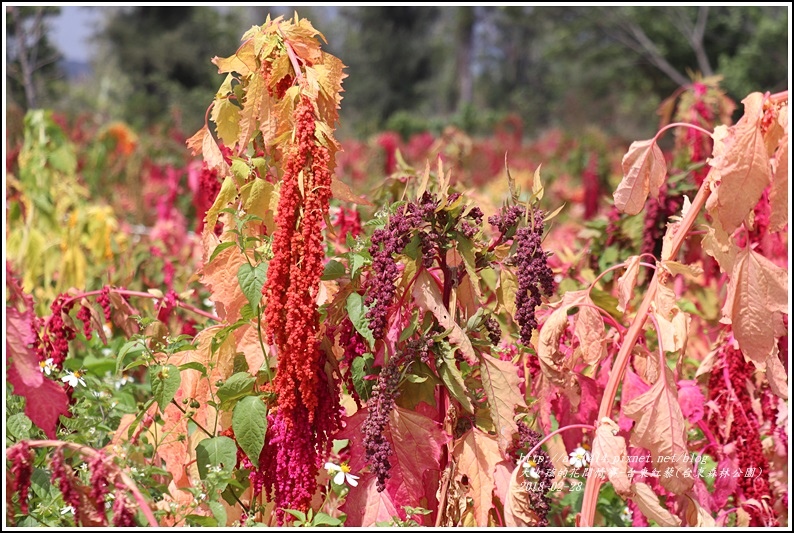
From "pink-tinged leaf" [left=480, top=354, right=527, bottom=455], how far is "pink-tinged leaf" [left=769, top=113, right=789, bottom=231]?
42cm

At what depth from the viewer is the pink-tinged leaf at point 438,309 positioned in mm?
1129

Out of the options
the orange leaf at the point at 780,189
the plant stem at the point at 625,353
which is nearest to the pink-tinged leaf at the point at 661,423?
the plant stem at the point at 625,353

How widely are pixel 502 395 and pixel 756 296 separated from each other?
1.24 ft

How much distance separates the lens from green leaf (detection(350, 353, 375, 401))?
3.93 ft

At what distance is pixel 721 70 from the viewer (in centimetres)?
1748

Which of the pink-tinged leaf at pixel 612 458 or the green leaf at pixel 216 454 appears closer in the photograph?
A: the pink-tinged leaf at pixel 612 458

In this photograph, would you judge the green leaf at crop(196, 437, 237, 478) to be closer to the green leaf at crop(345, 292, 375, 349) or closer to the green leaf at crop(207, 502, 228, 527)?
the green leaf at crop(207, 502, 228, 527)

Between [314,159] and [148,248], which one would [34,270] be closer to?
[148,248]

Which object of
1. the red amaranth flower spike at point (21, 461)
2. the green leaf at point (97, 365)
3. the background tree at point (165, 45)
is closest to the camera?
the red amaranth flower spike at point (21, 461)

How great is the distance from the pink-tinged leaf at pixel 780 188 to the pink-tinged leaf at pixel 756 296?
0.06 m

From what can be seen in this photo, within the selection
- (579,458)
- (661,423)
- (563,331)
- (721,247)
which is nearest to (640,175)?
(721,247)

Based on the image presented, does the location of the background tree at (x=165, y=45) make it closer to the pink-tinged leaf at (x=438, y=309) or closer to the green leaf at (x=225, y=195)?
the green leaf at (x=225, y=195)

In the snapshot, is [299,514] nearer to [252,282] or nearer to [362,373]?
[362,373]

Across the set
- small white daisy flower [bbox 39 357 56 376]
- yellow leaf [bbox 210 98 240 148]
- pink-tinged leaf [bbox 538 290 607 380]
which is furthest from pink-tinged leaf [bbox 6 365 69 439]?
pink-tinged leaf [bbox 538 290 607 380]
